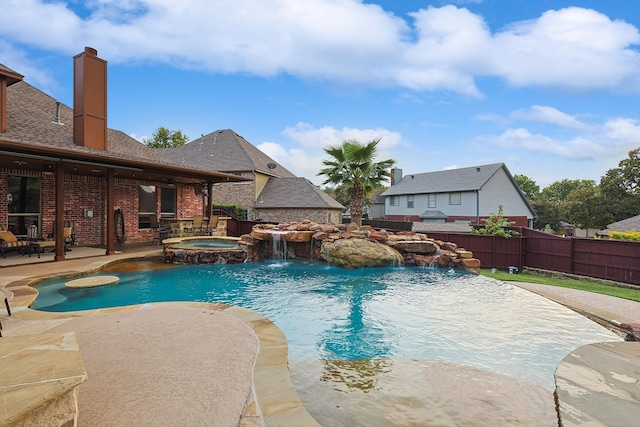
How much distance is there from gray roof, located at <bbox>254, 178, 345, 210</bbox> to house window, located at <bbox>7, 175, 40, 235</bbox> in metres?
13.4

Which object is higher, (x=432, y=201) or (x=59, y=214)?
(x=432, y=201)

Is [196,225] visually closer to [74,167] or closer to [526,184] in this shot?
[74,167]

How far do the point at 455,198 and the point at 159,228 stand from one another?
26025 millimetres

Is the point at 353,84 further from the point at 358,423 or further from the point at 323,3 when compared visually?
the point at 358,423

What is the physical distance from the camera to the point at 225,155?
2486 cm

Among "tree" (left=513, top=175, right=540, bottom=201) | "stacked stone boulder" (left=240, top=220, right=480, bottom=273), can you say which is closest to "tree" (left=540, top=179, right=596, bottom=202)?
"tree" (left=513, top=175, right=540, bottom=201)

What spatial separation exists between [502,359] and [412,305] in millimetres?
2266

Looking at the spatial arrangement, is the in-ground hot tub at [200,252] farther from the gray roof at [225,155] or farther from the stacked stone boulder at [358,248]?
the gray roof at [225,155]

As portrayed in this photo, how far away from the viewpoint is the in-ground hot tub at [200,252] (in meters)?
10.2

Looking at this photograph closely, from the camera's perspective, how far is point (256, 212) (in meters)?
23.7

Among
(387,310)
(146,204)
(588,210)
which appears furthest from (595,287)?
(588,210)

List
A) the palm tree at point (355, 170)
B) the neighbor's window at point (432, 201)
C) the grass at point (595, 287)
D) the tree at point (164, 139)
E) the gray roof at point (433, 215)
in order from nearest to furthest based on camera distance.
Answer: the grass at point (595, 287) < the palm tree at point (355, 170) < the gray roof at point (433, 215) < the neighbor's window at point (432, 201) < the tree at point (164, 139)

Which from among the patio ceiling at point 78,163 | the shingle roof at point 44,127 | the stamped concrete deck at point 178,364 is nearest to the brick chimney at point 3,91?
the shingle roof at point 44,127

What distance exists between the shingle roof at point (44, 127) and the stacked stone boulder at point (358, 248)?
503 centimetres
